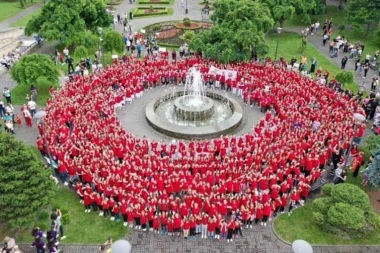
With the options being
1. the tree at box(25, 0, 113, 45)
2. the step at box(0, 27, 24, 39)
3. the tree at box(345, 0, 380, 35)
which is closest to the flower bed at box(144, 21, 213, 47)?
the tree at box(25, 0, 113, 45)

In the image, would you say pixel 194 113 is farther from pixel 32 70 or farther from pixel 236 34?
pixel 32 70

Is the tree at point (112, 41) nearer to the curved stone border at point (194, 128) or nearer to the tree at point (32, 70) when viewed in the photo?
the tree at point (32, 70)

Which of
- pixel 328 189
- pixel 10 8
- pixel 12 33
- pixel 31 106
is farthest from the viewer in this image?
pixel 10 8

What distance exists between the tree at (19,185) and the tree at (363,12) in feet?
109

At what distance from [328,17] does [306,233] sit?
3544cm

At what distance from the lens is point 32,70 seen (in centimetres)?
2636

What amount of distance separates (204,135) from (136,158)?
525cm

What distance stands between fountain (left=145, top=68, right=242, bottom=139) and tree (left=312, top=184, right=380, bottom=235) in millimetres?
8046

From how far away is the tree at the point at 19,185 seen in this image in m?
14.5

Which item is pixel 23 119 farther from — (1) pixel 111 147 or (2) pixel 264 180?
(2) pixel 264 180

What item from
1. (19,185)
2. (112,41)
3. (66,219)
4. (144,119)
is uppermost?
(112,41)

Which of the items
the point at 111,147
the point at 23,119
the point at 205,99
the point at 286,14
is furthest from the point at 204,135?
the point at 286,14

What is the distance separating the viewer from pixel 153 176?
1772 centimetres

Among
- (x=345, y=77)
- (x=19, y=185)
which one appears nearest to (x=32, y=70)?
(x=19, y=185)
